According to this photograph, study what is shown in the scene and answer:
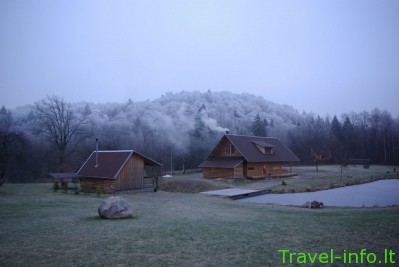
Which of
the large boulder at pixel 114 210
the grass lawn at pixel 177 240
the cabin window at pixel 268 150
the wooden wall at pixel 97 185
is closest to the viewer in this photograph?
A: the grass lawn at pixel 177 240

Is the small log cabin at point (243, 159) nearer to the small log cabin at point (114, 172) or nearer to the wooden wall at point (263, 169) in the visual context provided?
the wooden wall at point (263, 169)

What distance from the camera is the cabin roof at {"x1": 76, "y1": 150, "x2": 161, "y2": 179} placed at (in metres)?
29.0

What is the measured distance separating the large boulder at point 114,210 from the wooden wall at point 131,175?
15.2 m

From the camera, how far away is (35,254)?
7.98 metres

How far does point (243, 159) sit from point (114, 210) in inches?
1208

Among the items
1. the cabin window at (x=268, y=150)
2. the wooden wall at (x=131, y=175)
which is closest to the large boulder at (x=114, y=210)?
the wooden wall at (x=131, y=175)

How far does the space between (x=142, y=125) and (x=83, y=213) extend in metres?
67.6

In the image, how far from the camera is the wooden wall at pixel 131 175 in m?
29.0

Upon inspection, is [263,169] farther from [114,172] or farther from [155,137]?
[155,137]

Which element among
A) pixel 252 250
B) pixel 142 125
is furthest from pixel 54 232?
pixel 142 125

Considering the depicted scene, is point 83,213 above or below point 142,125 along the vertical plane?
below

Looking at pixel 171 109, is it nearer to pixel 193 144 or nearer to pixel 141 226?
pixel 193 144

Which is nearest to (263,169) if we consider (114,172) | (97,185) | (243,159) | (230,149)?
(243,159)

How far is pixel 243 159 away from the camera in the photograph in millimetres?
42469
